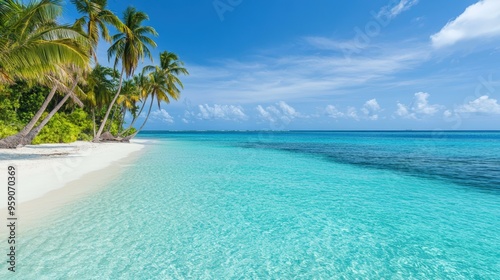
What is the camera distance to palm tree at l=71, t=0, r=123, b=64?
1825 cm

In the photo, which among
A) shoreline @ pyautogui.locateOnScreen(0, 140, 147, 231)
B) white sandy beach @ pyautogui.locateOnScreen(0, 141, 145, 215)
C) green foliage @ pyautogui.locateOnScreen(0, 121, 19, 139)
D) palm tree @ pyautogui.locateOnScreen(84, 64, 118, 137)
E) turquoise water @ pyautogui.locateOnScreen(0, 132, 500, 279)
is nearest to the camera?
turquoise water @ pyautogui.locateOnScreen(0, 132, 500, 279)

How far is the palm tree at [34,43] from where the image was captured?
9078mm

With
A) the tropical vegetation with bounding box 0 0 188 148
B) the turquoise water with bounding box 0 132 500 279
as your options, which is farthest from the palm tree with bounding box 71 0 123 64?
the turquoise water with bounding box 0 132 500 279

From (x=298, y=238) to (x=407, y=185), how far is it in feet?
24.9

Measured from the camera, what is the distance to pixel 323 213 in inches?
258

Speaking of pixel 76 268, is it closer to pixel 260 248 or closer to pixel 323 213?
pixel 260 248

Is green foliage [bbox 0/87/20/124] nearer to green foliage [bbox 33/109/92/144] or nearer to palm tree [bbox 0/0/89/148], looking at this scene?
green foliage [bbox 33/109/92/144]

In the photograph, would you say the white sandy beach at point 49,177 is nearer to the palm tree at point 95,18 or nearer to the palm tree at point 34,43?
the palm tree at point 34,43

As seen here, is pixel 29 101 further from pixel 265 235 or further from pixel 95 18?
pixel 265 235

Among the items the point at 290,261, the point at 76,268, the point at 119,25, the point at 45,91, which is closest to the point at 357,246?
the point at 290,261

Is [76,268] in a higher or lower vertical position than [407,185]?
higher

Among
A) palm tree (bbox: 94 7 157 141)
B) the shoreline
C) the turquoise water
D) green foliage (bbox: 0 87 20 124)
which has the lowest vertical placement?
the turquoise water

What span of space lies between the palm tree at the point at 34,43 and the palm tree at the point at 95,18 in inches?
269

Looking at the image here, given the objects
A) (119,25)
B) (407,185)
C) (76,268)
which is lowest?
(407,185)
